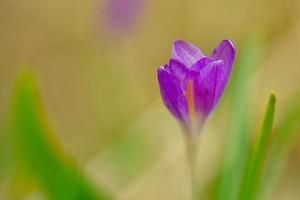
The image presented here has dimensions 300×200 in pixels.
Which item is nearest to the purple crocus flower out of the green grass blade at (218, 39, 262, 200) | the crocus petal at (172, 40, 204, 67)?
the crocus petal at (172, 40, 204, 67)

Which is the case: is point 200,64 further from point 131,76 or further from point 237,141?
point 131,76

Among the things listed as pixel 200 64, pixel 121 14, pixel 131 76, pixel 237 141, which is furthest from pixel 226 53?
pixel 131 76

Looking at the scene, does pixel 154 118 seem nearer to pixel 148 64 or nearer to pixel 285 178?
pixel 285 178

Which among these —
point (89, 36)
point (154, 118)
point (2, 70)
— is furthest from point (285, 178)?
point (2, 70)

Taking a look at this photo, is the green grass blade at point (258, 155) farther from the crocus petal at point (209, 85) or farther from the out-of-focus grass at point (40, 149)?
the out-of-focus grass at point (40, 149)

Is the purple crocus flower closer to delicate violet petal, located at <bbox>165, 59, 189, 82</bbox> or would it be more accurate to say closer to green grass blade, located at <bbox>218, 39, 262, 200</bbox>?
delicate violet petal, located at <bbox>165, 59, 189, 82</bbox>

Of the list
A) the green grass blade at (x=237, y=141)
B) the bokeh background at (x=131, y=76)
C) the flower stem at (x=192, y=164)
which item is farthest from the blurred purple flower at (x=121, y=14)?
the flower stem at (x=192, y=164)

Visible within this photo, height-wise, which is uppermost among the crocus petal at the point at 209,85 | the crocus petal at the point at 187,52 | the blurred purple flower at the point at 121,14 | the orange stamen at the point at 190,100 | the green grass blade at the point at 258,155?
the blurred purple flower at the point at 121,14
